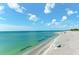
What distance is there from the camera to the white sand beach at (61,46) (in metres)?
1.75

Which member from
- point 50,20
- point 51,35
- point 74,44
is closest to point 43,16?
point 50,20

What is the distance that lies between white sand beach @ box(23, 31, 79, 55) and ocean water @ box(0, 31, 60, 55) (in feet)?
0.20

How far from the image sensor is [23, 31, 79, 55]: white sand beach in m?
1.75

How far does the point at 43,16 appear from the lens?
1.79 metres

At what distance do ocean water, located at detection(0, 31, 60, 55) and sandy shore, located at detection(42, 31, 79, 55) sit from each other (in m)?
0.08

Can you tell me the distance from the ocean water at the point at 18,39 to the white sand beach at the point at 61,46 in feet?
0.20

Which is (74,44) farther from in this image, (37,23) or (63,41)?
(37,23)

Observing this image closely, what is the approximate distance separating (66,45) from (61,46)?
0.15 ft

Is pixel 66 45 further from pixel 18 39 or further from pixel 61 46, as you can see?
pixel 18 39

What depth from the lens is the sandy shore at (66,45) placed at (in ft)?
5.71

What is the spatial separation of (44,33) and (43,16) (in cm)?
15

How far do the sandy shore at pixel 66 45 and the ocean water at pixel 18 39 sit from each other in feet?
0.27

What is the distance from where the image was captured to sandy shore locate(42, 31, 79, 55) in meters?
1.74

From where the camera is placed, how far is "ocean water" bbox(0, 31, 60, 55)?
5.89 feet
